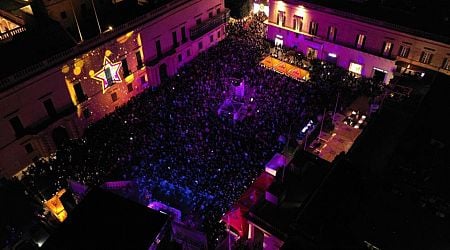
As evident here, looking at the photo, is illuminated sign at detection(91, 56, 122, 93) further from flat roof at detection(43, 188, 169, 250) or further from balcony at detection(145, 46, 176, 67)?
flat roof at detection(43, 188, 169, 250)

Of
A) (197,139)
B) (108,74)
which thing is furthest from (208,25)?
(197,139)

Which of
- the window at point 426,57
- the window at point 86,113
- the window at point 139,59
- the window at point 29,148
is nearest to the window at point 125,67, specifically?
the window at point 139,59

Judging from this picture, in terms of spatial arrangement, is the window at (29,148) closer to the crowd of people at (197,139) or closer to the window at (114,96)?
the crowd of people at (197,139)

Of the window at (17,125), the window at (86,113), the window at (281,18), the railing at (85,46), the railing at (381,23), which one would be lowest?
the window at (86,113)

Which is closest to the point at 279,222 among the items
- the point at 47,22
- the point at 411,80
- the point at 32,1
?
the point at 411,80

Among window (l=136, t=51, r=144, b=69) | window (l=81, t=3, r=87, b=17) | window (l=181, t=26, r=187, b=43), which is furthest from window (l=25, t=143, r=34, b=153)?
window (l=181, t=26, r=187, b=43)

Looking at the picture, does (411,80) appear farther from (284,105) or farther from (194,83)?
(194,83)

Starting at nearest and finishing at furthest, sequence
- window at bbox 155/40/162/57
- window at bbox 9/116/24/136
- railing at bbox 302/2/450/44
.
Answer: window at bbox 9/116/24/136 < railing at bbox 302/2/450/44 < window at bbox 155/40/162/57
